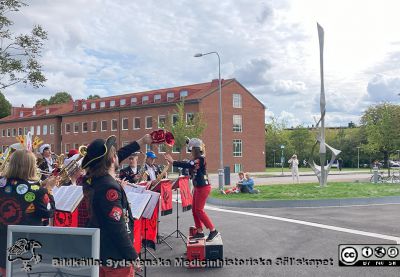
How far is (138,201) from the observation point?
201 inches

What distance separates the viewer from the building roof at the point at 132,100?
54.1 meters

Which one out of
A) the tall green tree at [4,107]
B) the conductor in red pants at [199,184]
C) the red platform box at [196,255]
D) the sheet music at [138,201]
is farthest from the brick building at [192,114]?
the sheet music at [138,201]

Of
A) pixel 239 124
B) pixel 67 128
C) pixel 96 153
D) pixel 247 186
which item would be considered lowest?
pixel 247 186

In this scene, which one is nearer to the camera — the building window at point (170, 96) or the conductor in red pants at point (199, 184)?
the conductor in red pants at point (199, 184)

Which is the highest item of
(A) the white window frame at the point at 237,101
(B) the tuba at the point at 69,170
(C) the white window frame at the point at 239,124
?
(A) the white window frame at the point at 237,101

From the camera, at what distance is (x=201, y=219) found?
766cm

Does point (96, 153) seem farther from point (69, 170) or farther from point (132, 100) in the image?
point (132, 100)

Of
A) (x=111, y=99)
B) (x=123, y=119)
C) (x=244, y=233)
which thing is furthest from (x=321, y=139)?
(x=111, y=99)

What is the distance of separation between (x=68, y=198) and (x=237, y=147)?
4950 cm

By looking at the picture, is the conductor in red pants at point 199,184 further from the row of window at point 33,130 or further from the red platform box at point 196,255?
the row of window at point 33,130

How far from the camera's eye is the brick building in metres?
51.6

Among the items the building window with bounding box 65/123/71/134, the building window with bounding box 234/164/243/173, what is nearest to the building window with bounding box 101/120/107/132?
the building window with bounding box 65/123/71/134

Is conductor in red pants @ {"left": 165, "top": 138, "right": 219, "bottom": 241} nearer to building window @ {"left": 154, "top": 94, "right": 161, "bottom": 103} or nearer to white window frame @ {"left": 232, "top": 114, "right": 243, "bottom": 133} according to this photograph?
white window frame @ {"left": 232, "top": 114, "right": 243, "bottom": 133}

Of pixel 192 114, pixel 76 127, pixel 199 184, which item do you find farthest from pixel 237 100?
pixel 199 184
